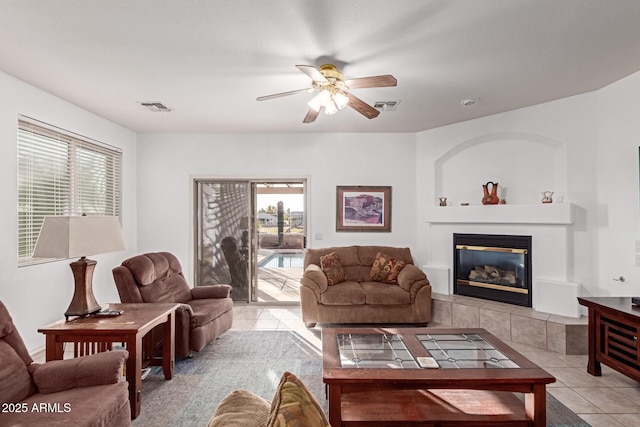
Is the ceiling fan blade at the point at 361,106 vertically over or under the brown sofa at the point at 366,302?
over

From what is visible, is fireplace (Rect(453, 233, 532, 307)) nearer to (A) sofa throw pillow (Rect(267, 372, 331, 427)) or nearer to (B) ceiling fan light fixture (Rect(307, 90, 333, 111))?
(B) ceiling fan light fixture (Rect(307, 90, 333, 111))

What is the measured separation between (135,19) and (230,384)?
269 centimetres

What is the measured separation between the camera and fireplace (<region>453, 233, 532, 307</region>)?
3.92 metres

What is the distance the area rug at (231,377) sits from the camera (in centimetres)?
226

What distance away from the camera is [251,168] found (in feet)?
16.4

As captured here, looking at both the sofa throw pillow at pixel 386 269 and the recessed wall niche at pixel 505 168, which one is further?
the sofa throw pillow at pixel 386 269

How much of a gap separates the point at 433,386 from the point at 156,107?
12.6 feet

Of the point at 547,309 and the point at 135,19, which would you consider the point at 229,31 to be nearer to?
the point at 135,19

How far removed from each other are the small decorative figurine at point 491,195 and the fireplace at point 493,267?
418 millimetres

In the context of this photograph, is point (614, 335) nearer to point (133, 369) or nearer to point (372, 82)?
point (372, 82)

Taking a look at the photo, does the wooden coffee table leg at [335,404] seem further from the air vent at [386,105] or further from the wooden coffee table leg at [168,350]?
the air vent at [386,105]

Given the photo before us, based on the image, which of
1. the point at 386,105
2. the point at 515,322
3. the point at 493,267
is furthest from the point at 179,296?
the point at 493,267

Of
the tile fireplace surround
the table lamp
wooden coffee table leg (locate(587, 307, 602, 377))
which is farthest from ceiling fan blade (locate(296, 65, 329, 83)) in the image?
the tile fireplace surround

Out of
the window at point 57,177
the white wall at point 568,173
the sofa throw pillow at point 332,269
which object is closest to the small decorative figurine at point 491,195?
the white wall at point 568,173
